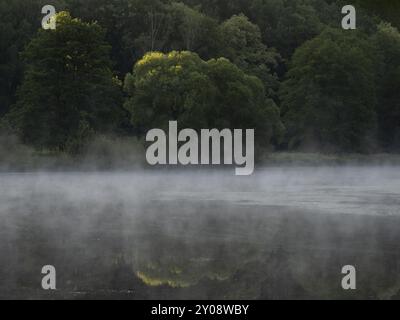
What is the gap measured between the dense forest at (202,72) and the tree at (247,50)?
0.49 ft

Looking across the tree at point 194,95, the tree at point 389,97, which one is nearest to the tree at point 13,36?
the tree at point 194,95

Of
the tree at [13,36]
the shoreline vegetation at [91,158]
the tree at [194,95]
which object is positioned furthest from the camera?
the tree at [13,36]

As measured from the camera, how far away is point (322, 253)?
46.9 feet

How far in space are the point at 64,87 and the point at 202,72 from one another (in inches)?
413

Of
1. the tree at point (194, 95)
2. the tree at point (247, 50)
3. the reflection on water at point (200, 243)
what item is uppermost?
the tree at point (247, 50)

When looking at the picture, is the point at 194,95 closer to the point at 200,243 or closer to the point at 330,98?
the point at 330,98

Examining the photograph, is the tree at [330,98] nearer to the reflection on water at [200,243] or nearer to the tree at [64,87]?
the tree at [64,87]

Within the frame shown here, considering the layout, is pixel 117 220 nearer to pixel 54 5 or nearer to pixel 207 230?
pixel 207 230

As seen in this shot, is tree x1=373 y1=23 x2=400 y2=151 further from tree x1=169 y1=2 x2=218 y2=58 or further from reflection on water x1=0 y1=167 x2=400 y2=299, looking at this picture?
reflection on water x1=0 y1=167 x2=400 y2=299

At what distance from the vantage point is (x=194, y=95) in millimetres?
57531

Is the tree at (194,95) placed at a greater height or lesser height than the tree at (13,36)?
lesser

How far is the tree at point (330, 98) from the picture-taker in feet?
242

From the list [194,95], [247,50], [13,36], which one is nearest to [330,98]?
[247,50]
